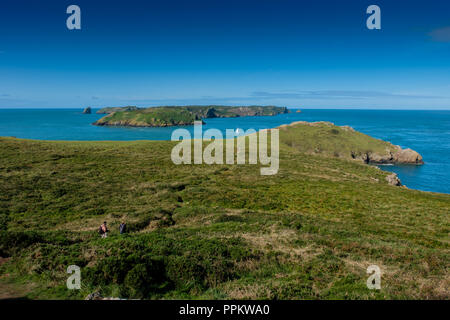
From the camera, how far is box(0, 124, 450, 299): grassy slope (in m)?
11.9

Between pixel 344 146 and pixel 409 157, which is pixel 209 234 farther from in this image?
pixel 409 157

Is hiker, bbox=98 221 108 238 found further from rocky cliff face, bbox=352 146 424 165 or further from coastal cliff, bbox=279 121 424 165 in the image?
rocky cliff face, bbox=352 146 424 165

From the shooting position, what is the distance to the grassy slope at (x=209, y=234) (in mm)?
11914

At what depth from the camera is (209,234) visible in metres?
19.5

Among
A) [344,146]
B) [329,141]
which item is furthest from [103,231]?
[344,146]

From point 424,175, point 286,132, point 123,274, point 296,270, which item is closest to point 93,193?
point 123,274

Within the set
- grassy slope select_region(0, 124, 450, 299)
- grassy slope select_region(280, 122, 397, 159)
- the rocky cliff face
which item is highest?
grassy slope select_region(280, 122, 397, 159)

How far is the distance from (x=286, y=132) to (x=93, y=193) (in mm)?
102414

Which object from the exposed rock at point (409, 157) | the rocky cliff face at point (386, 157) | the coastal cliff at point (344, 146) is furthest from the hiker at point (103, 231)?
the exposed rock at point (409, 157)

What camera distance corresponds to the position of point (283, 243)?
1827 cm

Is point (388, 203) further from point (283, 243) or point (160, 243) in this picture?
point (160, 243)

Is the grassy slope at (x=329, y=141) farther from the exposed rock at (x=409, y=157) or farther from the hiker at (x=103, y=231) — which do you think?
the hiker at (x=103, y=231)

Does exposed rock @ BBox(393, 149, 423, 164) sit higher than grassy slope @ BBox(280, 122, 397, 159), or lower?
lower

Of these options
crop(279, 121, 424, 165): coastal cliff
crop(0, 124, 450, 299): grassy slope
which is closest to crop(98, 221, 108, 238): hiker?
crop(0, 124, 450, 299): grassy slope
